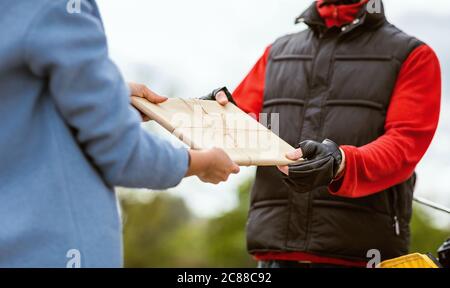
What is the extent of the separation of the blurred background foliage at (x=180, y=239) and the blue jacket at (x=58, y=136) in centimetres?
1718

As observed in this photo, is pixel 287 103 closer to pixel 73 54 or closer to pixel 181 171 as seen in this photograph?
pixel 181 171

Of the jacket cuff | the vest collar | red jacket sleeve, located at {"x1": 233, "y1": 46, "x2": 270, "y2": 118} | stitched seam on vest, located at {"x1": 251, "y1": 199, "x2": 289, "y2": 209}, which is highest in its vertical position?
the vest collar

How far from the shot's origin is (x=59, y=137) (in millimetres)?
1564

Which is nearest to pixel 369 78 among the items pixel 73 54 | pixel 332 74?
pixel 332 74

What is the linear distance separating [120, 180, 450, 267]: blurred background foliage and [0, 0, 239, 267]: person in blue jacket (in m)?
17.2

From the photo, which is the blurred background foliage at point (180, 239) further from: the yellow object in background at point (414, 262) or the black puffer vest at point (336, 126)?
the yellow object in background at point (414, 262)

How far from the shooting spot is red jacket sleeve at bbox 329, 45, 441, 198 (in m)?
2.54

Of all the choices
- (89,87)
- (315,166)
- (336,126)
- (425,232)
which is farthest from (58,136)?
(425,232)

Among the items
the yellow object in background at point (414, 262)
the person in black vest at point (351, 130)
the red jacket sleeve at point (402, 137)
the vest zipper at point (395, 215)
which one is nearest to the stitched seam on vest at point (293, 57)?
the person in black vest at point (351, 130)

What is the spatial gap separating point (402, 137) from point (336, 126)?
0.24 metres

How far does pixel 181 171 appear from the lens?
1698mm

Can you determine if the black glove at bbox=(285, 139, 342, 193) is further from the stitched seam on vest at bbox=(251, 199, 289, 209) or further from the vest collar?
the vest collar

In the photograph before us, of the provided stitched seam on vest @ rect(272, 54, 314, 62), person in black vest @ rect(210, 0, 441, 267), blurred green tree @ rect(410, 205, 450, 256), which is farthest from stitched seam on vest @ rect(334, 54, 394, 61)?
blurred green tree @ rect(410, 205, 450, 256)
